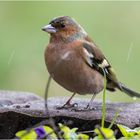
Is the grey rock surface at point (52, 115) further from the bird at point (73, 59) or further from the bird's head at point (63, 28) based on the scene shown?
the bird's head at point (63, 28)

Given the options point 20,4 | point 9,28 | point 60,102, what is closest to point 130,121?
point 60,102

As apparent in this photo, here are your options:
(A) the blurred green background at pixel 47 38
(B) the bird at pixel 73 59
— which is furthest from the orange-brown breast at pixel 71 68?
(A) the blurred green background at pixel 47 38

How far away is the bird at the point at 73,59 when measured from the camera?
22.0ft

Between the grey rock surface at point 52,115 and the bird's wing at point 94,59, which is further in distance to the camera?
the bird's wing at point 94,59

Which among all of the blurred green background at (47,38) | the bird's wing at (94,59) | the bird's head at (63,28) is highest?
the bird's head at (63,28)

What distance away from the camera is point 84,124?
4750 millimetres

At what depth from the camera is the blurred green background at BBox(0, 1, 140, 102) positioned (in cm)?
1164

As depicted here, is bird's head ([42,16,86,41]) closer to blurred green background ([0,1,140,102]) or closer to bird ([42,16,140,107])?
bird ([42,16,140,107])

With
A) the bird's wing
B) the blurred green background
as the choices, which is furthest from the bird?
the blurred green background

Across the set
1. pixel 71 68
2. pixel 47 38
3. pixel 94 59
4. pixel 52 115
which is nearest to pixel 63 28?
pixel 94 59

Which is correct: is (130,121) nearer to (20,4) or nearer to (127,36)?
(127,36)

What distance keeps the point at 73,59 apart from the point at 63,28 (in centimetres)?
→ 49

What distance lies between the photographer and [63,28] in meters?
7.13

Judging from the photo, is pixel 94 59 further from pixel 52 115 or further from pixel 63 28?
pixel 52 115
